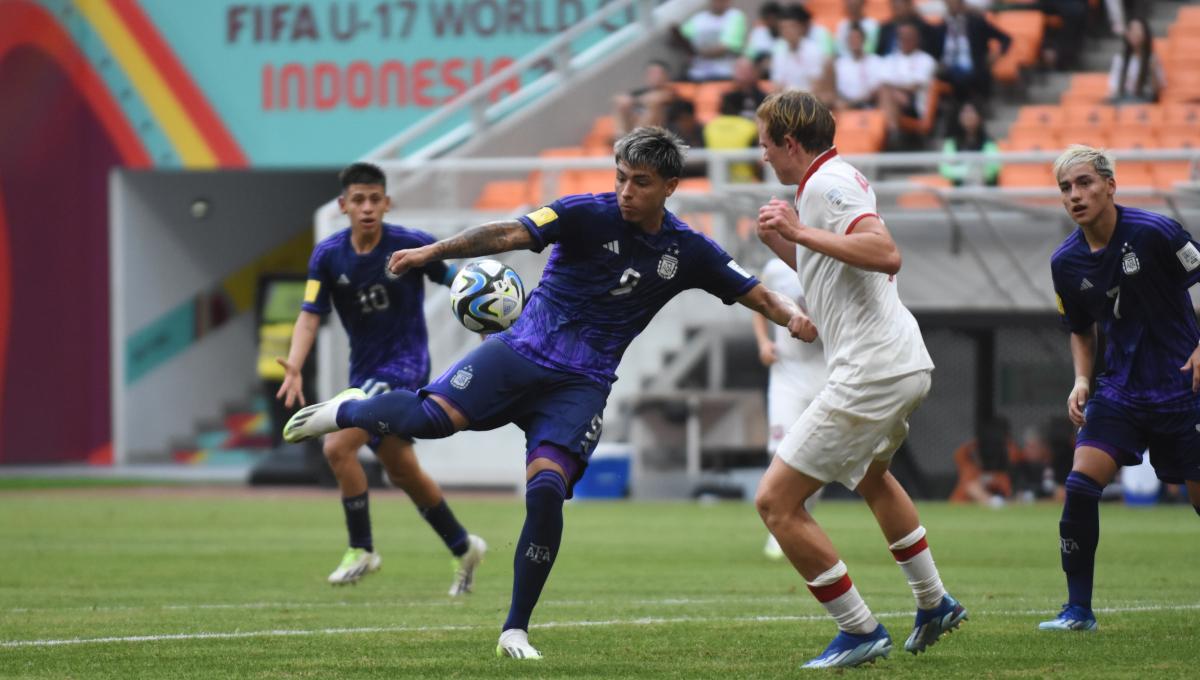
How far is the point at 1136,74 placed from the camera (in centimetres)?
2167

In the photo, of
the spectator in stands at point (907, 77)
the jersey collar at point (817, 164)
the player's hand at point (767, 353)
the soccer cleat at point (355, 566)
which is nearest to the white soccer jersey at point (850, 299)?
the jersey collar at point (817, 164)

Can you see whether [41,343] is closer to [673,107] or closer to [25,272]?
[25,272]

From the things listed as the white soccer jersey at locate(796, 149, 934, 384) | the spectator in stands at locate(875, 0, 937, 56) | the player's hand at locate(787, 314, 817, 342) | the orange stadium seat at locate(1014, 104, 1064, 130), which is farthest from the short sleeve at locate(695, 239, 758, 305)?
the spectator in stands at locate(875, 0, 937, 56)

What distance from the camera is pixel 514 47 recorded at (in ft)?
88.6

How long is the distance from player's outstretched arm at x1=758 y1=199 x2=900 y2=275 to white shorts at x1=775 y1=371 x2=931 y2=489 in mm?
506

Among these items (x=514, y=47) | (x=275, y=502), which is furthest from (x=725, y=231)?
(x=514, y=47)

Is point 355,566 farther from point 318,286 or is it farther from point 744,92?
point 744,92

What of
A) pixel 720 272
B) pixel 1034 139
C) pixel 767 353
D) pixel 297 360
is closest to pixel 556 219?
pixel 720 272

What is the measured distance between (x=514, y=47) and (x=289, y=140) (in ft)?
12.3

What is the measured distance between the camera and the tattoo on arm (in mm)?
7414

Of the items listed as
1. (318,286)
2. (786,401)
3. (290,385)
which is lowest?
(786,401)

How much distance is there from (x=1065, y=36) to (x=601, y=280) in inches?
670

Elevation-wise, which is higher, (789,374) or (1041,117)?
(1041,117)

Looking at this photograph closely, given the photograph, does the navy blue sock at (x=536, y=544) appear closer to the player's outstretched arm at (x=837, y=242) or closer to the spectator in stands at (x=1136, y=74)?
the player's outstretched arm at (x=837, y=242)
